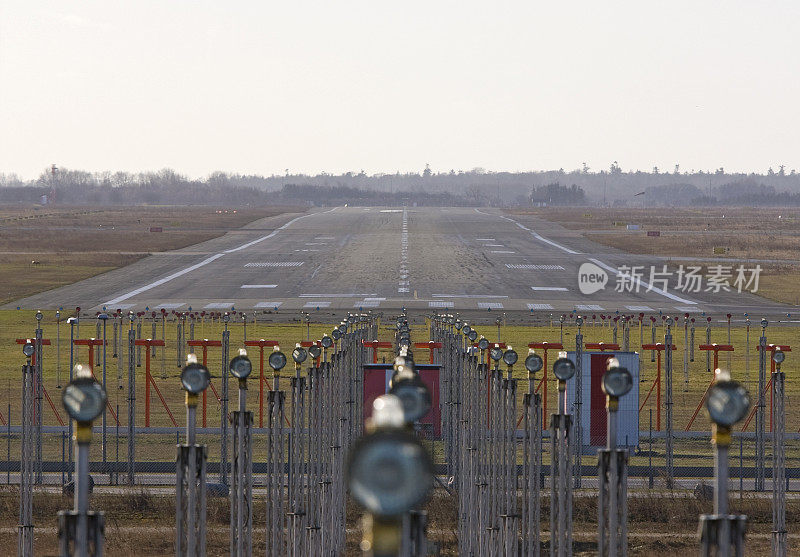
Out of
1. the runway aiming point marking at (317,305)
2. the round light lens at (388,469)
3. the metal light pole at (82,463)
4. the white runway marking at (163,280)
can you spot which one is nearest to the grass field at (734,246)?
the runway aiming point marking at (317,305)

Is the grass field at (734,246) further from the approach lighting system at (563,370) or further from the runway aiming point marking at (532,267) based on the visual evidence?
the approach lighting system at (563,370)

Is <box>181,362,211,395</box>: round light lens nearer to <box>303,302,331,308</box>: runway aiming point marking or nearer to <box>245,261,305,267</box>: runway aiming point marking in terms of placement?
<box>303,302,331,308</box>: runway aiming point marking

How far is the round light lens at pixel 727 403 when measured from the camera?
7.59 m

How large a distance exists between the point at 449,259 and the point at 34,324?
4735 cm

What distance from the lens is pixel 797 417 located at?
34.8 meters

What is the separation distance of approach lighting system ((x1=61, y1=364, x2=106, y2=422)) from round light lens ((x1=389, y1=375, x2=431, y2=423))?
6.52 ft

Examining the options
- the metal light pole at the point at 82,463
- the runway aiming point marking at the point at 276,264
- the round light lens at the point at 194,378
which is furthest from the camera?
the runway aiming point marking at the point at 276,264

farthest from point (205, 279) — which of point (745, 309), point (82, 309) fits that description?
point (745, 309)

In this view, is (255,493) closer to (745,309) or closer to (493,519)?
(493,519)

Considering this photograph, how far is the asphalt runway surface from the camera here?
2549 inches

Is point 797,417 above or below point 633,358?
below

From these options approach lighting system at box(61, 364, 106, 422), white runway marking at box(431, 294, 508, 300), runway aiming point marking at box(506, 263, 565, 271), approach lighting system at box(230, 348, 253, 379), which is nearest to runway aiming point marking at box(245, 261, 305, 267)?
runway aiming point marking at box(506, 263, 565, 271)

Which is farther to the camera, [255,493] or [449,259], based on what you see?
[449,259]

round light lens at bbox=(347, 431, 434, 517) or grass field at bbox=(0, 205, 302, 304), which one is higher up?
round light lens at bbox=(347, 431, 434, 517)
